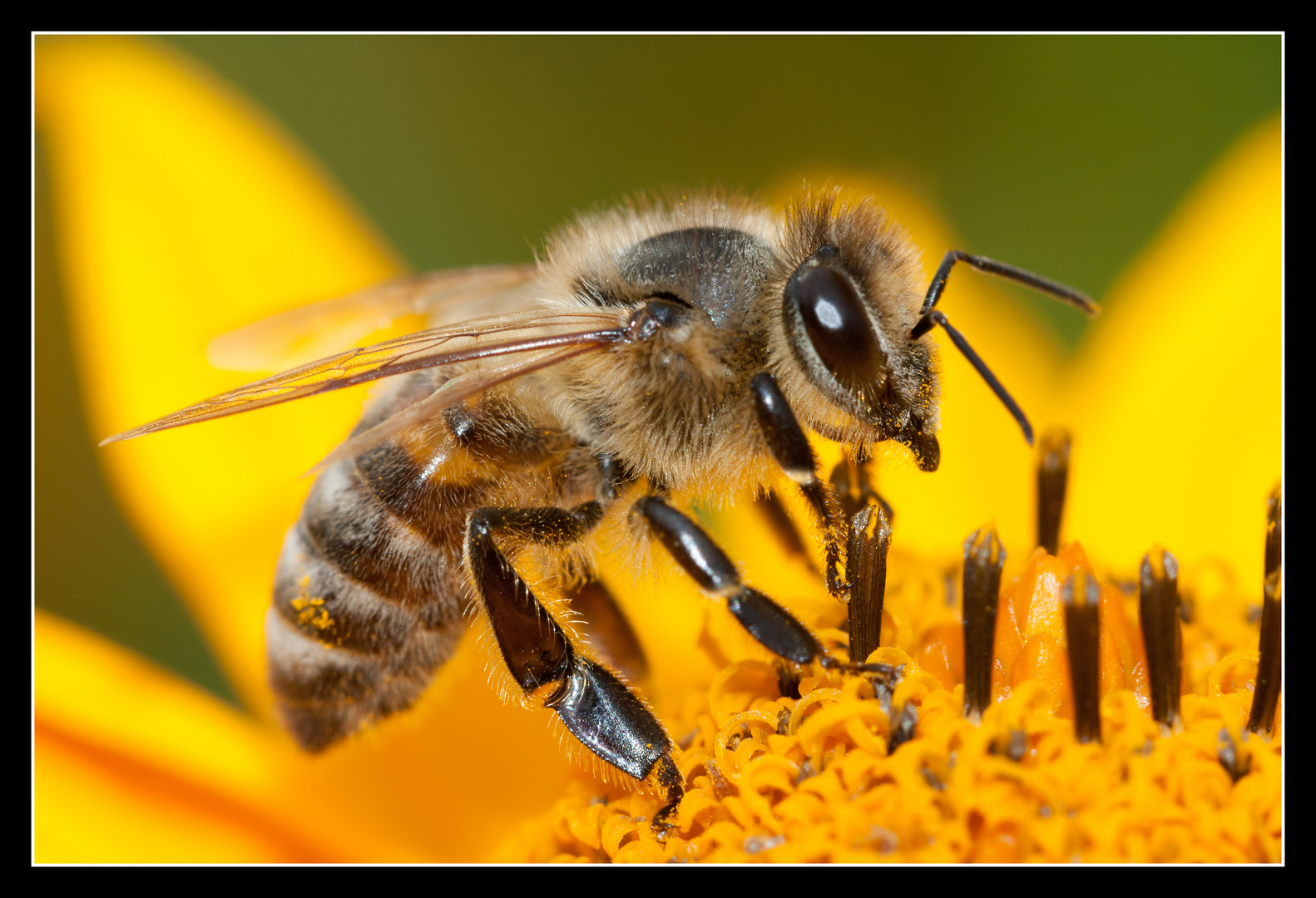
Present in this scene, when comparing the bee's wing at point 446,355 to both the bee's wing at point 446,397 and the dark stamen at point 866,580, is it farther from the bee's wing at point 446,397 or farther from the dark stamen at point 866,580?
the dark stamen at point 866,580

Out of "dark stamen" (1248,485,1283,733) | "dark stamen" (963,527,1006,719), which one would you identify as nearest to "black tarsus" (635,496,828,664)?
"dark stamen" (963,527,1006,719)

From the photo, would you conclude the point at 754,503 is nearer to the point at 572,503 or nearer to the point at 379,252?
the point at 572,503

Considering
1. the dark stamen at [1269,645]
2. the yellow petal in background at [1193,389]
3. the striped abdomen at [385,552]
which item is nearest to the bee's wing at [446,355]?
the striped abdomen at [385,552]

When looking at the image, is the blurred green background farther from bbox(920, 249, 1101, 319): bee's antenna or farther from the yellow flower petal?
bbox(920, 249, 1101, 319): bee's antenna

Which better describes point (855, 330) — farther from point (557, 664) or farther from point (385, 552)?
point (385, 552)

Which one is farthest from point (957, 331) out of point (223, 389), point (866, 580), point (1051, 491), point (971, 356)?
point (223, 389)

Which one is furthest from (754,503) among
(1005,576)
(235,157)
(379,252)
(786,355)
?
(235,157)

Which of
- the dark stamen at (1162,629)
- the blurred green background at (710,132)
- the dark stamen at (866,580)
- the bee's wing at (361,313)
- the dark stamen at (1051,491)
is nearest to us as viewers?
the dark stamen at (1162,629)
